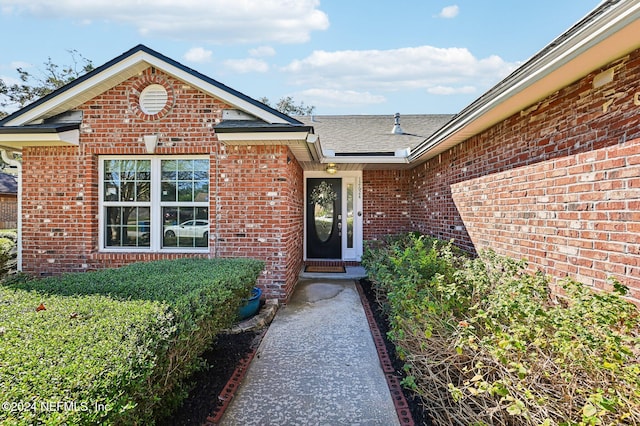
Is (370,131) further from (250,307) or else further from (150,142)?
(250,307)

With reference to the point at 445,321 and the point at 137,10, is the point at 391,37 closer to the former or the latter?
the point at 137,10

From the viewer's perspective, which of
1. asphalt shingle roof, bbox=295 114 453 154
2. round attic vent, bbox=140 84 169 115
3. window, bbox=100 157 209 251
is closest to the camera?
round attic vent, bbox=140 84 169 115

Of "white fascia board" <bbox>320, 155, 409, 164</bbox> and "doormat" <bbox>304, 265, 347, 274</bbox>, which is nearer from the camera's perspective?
"white fascia board" <bbox>320, 155, 409, 164</bbox>

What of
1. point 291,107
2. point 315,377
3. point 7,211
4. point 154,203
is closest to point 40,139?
point 154,203

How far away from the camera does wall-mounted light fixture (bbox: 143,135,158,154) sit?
5445mm

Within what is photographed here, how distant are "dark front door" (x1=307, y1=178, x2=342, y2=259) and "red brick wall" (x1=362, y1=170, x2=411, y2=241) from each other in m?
0.76

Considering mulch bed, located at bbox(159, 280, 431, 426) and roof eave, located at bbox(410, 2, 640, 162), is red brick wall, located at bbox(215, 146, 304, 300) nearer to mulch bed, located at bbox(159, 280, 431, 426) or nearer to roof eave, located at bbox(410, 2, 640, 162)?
mulch bed, located at bbox(159, 280, 431, 426)

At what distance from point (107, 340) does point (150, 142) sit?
4543 mm

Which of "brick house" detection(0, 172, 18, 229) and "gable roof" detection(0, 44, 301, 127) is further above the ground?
"gable roof" detection(0, 44, 301, 127)

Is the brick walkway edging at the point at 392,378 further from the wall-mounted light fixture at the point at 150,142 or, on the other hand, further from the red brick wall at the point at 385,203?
the wall-mounted light fixture at the point at 150,142

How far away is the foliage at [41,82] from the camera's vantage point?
18.0 meters

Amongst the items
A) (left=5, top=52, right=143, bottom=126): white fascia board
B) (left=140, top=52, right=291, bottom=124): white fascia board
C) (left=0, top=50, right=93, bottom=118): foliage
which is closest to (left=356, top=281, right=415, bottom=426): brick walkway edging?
(left=140, top=52, right=291, bottom=124): white fascia board

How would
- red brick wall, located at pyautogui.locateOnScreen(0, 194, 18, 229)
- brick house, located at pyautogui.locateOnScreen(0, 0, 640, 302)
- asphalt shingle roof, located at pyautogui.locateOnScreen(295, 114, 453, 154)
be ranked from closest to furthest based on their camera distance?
brick house, located at pyautogui.locateOnScreen(0, 0, 640, 302) < asphalt shingle roof, located at pyautogui.locateOnScreen(295, 114, 453, 154) < red brick wall, located at pyautogui.locateOnScreen(0, 194, 18, 229)

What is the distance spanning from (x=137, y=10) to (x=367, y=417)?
8.36 m
